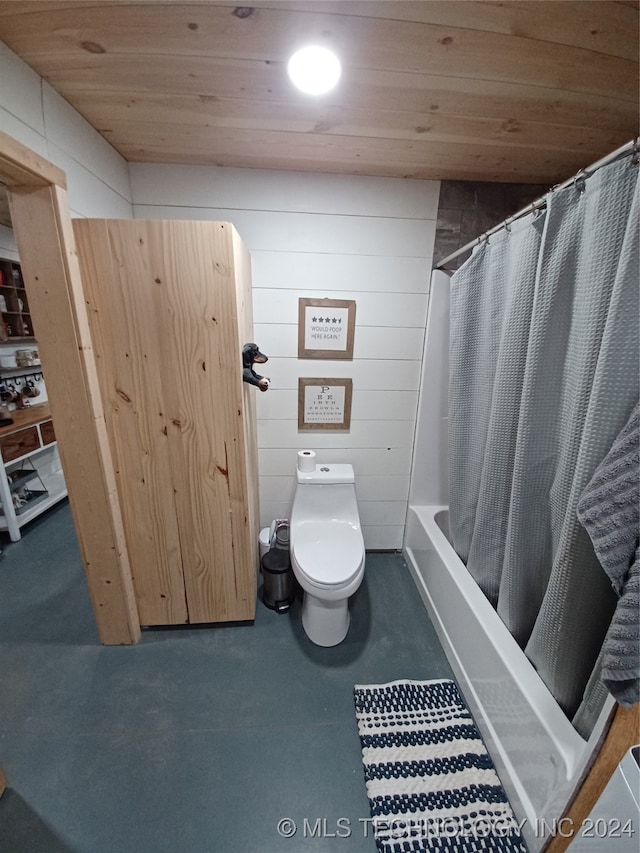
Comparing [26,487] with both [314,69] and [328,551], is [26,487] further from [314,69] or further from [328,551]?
[314,69]

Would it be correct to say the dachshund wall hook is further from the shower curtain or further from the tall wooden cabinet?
the shower curtain

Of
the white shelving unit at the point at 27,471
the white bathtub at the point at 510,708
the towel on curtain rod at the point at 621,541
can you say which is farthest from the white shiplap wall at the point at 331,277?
the white shelving unit at the point at 27,471

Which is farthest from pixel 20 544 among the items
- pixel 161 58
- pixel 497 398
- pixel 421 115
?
pixel 421 115

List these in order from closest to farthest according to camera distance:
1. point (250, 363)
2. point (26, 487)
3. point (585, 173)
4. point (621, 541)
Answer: point (621, 541)
point (585, 173)
point (250, 363)
point (26, 487)

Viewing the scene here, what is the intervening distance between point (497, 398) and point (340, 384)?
838 mm

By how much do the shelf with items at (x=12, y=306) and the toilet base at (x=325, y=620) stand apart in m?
3.01

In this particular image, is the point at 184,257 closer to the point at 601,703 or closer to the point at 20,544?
the point at 601,703

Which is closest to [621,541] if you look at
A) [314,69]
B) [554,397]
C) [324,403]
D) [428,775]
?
[554,397]

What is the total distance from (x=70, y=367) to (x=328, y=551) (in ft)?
4.36

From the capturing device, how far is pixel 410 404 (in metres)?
1.88

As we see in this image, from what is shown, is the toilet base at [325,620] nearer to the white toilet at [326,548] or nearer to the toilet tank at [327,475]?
the white toilet at [326,548]

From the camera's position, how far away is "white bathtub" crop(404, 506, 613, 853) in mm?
875

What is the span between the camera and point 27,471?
2600mm

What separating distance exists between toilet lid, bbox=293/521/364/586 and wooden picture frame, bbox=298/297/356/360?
0.95 m
